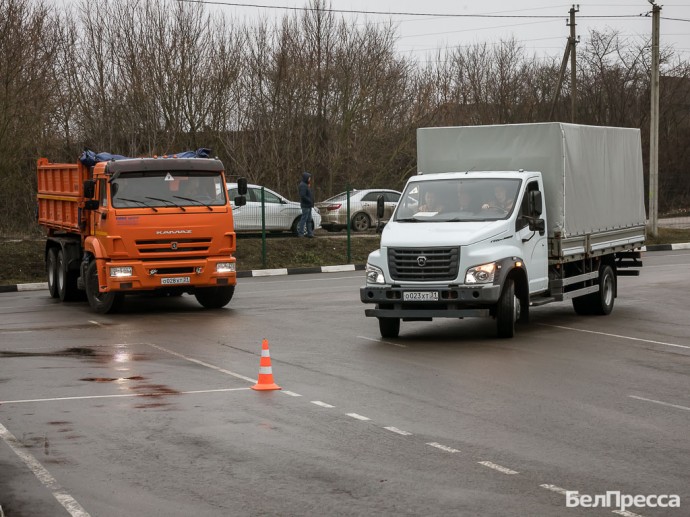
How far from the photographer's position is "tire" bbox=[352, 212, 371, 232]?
38.4 metres

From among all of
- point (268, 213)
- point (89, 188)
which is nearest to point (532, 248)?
point (89, 188)

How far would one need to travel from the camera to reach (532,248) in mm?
16328

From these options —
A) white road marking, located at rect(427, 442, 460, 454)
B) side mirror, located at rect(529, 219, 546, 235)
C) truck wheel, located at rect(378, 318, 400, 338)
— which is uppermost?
side mirror, located at rect(529, 219, 546, 235)

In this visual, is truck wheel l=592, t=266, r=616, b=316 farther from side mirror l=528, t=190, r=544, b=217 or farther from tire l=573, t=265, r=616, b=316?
side mirror l=528, t=190, r=544, b=217

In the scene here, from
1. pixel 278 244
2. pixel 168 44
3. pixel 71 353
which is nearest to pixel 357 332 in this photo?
pixel 71 353

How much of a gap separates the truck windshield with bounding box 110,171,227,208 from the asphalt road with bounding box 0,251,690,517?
2.41 metres

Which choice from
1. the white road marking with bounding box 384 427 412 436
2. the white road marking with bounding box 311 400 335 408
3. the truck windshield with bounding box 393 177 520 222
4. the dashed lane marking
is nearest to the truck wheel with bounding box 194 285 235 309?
the truck windshield with bounding box 393 177 520 222

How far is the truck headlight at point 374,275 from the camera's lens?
15.7 metres

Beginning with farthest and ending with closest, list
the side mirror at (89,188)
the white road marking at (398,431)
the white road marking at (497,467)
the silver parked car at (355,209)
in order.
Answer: the silver parked car at (355,209) → the side mirror at (89,188) → the white road marking at (398,431) → the white road marking at (497,467)

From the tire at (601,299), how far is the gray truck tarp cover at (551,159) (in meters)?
0.78

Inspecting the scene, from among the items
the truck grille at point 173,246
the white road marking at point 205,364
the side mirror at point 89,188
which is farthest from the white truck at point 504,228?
the side mirror at point 89,188

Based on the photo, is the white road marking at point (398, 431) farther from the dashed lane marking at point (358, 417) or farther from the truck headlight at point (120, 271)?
the truck headlight at point (120, 271)

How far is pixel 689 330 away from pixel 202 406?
8.92m

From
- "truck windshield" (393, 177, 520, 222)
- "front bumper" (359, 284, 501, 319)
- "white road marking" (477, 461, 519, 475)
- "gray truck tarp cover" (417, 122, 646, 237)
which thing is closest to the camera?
"white road marking" (477, 461, 519, 475)
